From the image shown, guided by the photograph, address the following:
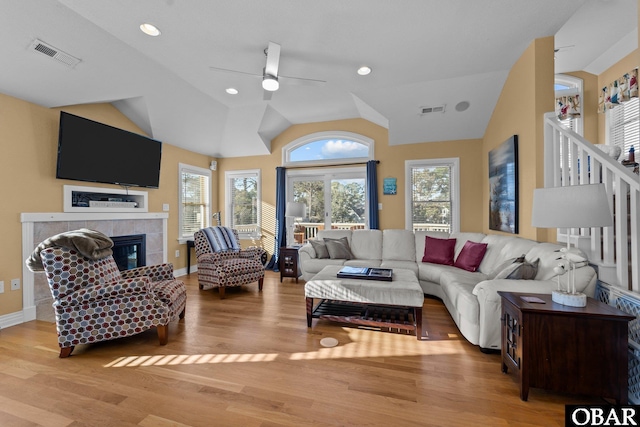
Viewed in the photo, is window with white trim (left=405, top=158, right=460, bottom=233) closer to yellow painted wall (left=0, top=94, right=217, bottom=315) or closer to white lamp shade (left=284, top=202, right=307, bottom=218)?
white lamp shade (left=284, top=202, right=307, bottom=218)

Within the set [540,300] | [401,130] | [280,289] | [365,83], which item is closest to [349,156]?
[401,130]

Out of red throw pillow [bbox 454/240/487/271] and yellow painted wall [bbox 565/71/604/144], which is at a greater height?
yellow painted wall [bbox 565/71/604/144]

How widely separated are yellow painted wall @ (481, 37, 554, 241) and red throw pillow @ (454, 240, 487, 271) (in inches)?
19.7

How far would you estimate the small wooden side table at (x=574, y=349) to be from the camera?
5.17ft

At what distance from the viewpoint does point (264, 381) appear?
1.93 meters

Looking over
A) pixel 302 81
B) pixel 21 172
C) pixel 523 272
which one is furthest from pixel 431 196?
pixel 21 172

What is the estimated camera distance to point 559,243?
268cm

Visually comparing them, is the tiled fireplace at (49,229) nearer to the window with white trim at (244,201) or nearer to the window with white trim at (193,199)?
the window with white trim at (193,199)

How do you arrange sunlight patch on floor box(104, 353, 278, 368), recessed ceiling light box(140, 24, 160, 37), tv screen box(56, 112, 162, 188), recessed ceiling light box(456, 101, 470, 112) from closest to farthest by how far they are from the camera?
sunlight patch on floor box(104, 353, 278, 368), recessed ceiling light box(140, 24, 160, 37), tv screen box(56, 112, 162, 188), recessed ceiling light box(456, 101, 470, 112)

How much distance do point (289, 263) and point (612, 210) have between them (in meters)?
4.06

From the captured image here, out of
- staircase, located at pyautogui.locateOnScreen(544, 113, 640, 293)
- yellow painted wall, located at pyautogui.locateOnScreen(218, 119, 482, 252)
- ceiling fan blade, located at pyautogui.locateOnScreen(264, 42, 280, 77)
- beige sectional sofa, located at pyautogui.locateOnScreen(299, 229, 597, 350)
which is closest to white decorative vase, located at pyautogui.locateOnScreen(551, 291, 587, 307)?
beige sectional sofa, located at pyautogui.locateOnScreen(299, 229, 597, 350)

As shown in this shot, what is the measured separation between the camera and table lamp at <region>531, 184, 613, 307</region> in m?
1.59

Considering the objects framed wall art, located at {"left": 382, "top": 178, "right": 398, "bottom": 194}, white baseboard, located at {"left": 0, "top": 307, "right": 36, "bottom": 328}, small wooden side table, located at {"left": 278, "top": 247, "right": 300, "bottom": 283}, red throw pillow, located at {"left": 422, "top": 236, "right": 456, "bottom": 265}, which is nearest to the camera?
white baseboard, located at {"left": 0, "top": 307, "right": 36, "bottom": 328}

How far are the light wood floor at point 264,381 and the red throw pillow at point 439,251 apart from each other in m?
1.33
